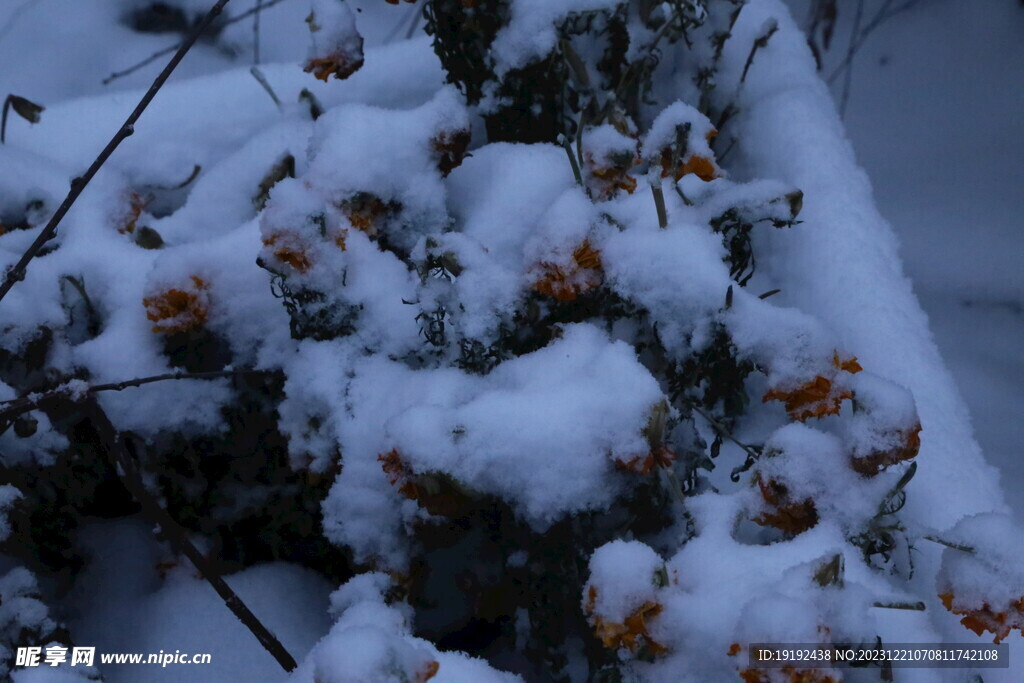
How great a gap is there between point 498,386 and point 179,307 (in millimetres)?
479

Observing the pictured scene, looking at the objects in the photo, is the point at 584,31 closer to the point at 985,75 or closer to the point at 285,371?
the point at 285,371

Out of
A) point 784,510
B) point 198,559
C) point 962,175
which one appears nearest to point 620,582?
point 784,510

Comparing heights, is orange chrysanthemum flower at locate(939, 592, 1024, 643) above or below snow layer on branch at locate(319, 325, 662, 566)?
below

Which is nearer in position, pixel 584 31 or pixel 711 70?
pixel 584 31

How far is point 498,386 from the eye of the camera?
96 centimetres

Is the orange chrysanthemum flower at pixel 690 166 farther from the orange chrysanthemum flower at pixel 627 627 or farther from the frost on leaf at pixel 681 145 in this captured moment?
the orange chrysanthemum flower at pixel 627 627

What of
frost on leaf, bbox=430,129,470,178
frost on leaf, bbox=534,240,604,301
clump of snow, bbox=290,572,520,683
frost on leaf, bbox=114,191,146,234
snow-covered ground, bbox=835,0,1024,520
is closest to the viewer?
clump of snow, bbox=290,572,520,683

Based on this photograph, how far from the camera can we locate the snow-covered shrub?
811mm

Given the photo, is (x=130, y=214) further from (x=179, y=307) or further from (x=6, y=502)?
(x=6, y=502)

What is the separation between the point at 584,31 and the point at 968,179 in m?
1.33

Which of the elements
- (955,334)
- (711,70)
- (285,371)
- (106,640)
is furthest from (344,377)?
(955,334)

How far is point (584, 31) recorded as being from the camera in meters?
1.26

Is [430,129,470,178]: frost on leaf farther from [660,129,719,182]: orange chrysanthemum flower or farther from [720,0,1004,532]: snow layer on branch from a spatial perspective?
[720,0,1004,532]: snow layer on branch

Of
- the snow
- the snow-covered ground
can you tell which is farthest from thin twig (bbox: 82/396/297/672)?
the snow-covered ground
